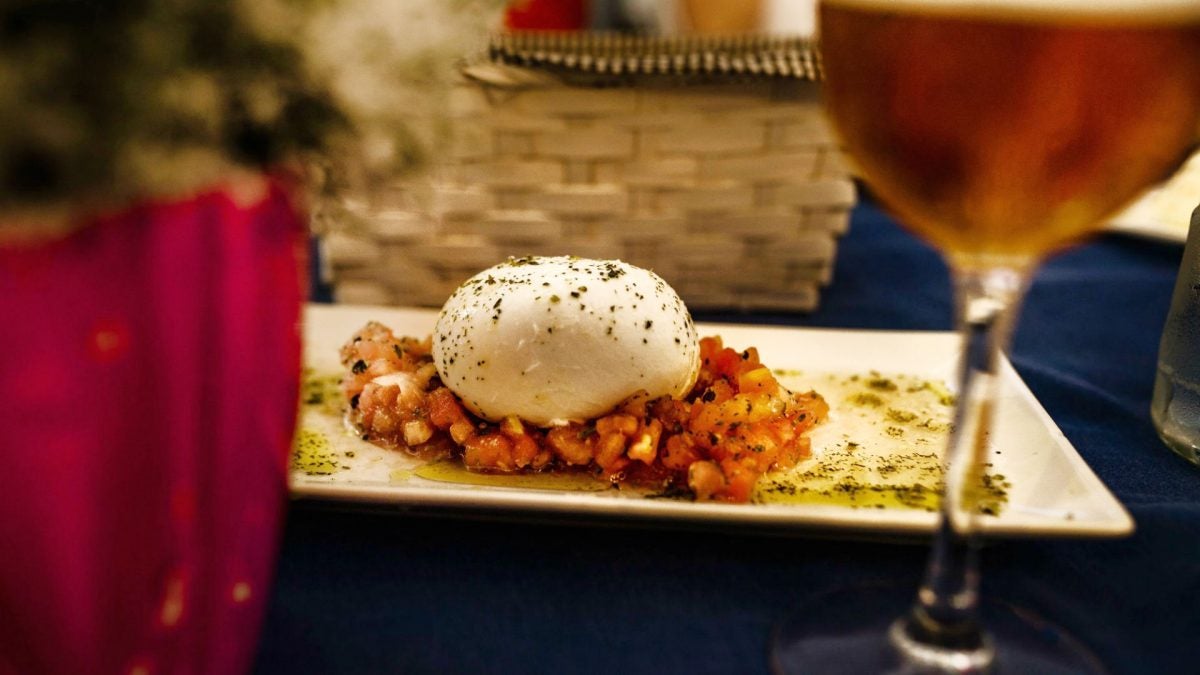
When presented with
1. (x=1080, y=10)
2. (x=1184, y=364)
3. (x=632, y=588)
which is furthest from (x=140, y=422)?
(x=1184, y=364)

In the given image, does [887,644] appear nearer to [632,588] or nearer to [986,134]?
[632,588]

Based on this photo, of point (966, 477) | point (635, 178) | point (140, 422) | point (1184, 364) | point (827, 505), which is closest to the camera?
point (140, 422)

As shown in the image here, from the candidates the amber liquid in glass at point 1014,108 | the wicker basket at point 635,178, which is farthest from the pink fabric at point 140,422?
the wicker basket at point 635,178

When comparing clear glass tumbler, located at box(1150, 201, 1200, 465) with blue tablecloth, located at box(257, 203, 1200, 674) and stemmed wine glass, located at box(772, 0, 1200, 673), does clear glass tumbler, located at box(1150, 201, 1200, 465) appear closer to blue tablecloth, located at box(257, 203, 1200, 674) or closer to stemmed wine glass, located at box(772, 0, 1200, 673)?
blue tablecloth, located at box(257, 203, 1200, 674)

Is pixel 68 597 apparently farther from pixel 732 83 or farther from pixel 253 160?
pixel 732 83

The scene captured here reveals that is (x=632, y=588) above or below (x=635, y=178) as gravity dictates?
below

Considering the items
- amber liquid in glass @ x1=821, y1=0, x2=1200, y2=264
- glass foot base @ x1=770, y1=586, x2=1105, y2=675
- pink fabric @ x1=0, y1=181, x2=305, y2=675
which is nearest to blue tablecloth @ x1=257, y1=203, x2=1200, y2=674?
glass foot base @ x1=770, y1=586, x2=1105, y2=675
